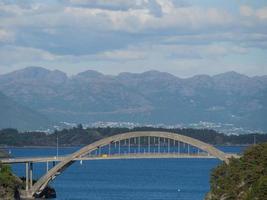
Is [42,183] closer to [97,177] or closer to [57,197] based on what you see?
[57,197]

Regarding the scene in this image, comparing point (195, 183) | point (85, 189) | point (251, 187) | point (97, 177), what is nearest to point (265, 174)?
point (251, 187)

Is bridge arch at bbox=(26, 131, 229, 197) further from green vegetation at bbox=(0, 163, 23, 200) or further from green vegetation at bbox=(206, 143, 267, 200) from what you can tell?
green vegetation at bbox=(206, 143, 267, 200)

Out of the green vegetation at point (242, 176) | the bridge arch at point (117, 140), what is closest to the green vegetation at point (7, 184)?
the bridge arch at point (117, 140)

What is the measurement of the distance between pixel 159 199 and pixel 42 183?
10.8m

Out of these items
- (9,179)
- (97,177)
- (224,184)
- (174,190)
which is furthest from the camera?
(97,177)

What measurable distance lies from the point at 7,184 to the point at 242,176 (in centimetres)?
2201

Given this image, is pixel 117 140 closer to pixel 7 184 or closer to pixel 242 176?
pixel 7 184

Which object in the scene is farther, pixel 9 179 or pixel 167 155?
pixel 167 155

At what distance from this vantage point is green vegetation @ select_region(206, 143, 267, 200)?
8481cm

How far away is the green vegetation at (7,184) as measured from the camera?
3866 inches

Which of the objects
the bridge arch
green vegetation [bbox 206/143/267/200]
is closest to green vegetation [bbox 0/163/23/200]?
the bridge arch

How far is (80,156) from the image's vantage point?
4673 inches

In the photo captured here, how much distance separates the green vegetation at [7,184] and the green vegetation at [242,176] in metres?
16.0

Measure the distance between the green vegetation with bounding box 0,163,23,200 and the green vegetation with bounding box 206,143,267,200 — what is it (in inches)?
629
